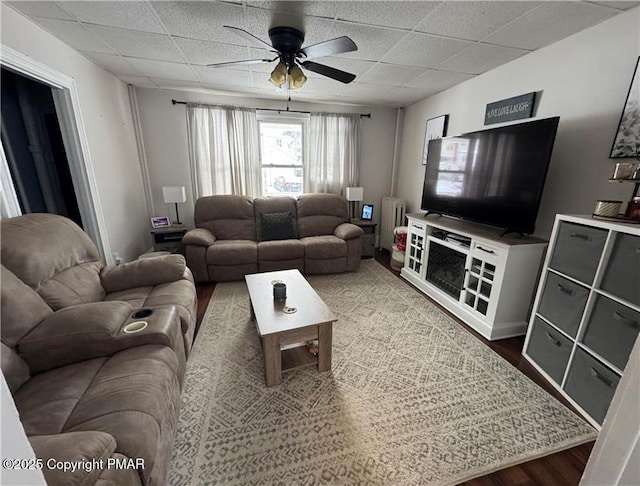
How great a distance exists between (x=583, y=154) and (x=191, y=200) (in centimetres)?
435

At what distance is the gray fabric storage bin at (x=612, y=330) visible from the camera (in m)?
1.33

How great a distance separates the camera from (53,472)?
71cm

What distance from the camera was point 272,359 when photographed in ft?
5.51

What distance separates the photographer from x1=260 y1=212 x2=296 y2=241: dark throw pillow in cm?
364

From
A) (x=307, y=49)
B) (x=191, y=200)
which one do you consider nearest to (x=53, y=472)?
(x=307, y=49)

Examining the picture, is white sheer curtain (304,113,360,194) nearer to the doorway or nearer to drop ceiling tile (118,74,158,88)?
drop ceiling tile (118,74,158,88)

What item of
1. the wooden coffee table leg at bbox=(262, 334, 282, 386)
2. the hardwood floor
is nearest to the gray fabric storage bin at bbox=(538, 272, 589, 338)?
the hardwood floor

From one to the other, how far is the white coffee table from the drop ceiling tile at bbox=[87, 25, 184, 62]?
7.29 ft

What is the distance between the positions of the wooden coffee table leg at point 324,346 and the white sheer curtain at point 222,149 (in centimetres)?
287

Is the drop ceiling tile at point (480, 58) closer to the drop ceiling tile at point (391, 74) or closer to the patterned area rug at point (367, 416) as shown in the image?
Result: the drop ceiling tile at point (391, 74)

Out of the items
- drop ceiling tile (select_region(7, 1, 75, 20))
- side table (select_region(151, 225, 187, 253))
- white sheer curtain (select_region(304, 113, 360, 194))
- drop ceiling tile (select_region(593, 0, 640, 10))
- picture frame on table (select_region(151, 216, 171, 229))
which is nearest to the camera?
drop ceiling tile (select_region(593, 0, 640, 10))

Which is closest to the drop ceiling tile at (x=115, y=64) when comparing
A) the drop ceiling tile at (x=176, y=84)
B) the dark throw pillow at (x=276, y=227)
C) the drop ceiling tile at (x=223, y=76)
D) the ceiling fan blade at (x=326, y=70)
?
the drop ceiling tile at (x=176, y=84)

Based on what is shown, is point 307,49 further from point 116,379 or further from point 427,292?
point 427,292

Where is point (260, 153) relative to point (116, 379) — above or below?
above
